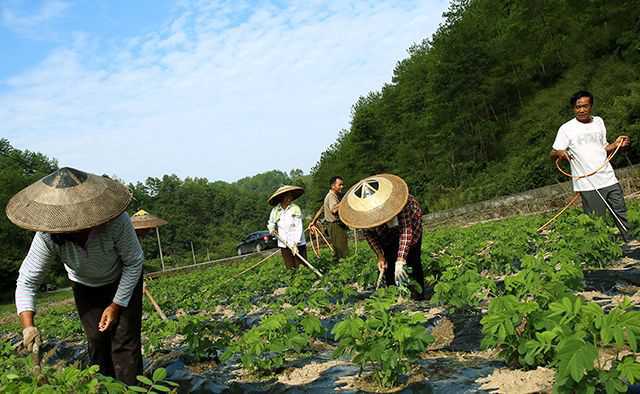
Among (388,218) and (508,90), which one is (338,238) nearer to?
(388,218)

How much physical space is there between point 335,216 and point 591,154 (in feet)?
14.0

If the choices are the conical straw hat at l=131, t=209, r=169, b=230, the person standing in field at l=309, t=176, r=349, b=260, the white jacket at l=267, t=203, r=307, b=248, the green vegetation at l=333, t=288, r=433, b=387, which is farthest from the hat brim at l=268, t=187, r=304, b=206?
the green vegetation at l=333, t=288, r=433, b=387

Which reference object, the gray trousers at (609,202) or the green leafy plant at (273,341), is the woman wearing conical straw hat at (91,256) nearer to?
the green leafy plant at (273,341)

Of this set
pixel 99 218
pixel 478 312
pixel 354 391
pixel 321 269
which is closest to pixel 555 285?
pixel 354 391

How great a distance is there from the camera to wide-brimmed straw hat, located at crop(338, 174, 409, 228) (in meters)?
4.46

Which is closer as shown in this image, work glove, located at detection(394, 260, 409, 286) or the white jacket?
work glove, located at detection(394, 260, 409, 286)

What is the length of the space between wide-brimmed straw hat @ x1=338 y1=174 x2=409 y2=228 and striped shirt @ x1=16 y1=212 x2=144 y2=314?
1922mm

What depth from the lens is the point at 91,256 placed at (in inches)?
119

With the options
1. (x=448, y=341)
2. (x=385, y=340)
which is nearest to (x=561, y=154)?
(x=448, y=341)

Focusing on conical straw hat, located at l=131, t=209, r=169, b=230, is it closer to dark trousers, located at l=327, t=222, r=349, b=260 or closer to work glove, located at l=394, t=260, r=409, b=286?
dark trousers, located at l=327, t=222, r=349, b=260

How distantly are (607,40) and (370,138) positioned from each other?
20.8 m

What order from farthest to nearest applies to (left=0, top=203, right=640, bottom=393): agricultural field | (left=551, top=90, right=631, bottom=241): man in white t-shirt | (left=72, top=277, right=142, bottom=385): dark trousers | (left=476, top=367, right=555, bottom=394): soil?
(left=551, top=90, right=631, bottom=241): man in white t-shirt < (left=72, top=277, right=142, bottom=385): dark trousers < (left=476, top=367, right=555, bottom=394): soil < (left=0, top=203, right=640, bottom=393): agricultural field

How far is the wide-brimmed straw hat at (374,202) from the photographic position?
4465 mm

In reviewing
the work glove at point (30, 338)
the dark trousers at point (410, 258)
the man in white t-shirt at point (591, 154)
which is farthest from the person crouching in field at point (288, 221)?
the work glove at point (30, 338)
